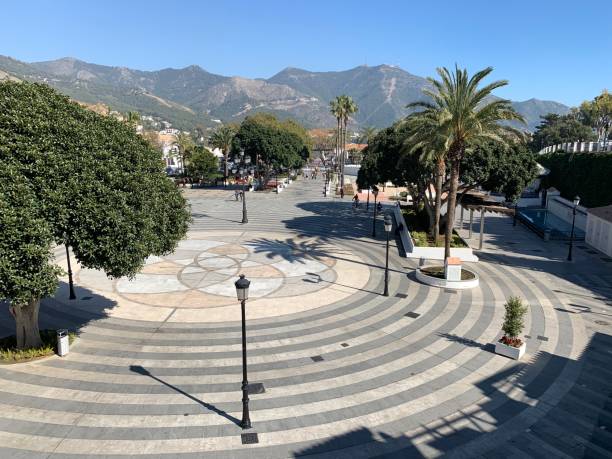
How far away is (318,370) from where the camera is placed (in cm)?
1515

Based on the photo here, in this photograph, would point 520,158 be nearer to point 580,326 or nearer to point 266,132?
point 580,326

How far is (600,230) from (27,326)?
38.8 meters

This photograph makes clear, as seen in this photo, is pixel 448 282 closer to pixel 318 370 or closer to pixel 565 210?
pixel 318 370

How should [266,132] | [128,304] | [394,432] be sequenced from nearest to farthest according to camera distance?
[394,432] < [128,304] < [266,132]

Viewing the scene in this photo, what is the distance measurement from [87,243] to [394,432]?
10855 millimetres

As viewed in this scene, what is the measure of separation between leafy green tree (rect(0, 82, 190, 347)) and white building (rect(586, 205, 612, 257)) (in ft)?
110

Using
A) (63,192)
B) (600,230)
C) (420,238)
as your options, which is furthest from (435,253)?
(63,192)

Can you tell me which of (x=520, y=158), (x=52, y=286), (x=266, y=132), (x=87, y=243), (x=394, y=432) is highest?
(x=266, y=132)

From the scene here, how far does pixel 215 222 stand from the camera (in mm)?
41938

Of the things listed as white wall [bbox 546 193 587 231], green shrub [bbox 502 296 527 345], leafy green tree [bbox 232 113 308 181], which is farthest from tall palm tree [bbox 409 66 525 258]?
leafy green tree [bbox 232 113 308 181]

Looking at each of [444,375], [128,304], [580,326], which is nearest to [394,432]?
[444,375]

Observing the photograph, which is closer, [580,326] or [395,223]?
[580,326]

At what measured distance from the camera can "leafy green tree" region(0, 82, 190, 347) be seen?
11891 millimetres

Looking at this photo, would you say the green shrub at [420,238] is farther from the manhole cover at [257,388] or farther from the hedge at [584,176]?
the hedge at [584,176]
